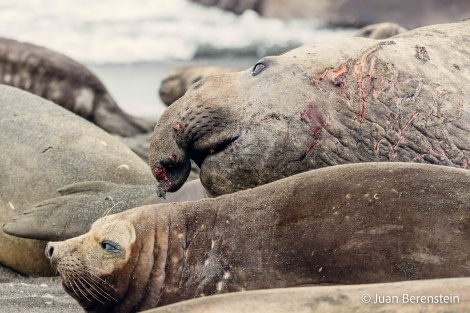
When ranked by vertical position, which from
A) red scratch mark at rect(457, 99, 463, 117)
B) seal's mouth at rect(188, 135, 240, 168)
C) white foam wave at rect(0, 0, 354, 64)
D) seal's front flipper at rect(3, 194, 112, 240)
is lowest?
white foam wave at rect(0, 0, 354, 64)

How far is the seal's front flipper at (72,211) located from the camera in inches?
223

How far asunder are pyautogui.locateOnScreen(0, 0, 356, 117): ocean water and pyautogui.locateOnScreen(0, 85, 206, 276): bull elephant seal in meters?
6.25

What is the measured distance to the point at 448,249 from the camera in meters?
3.45

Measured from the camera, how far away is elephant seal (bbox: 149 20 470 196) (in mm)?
4590

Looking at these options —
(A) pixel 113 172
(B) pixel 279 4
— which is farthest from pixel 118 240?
(B) pixel 279 4

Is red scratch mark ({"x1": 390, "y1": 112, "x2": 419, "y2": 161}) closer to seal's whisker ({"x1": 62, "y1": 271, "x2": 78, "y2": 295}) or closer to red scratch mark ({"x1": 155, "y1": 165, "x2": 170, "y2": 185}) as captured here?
red scratch mark ({"x1": 155, "y1": 165, "x2": 170, "y2": 185})

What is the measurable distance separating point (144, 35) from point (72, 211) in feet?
43.5

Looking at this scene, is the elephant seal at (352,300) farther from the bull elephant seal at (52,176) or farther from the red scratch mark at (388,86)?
the bull elephant seal at (52,176)

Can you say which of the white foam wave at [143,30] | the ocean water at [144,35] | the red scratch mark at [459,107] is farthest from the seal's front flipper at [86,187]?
the white foam wave at [143,30]

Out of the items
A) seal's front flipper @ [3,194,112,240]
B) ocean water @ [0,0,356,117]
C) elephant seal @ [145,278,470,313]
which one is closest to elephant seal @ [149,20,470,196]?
seal's front flipper @ [3,194,112,240]

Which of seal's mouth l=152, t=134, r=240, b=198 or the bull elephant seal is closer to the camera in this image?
seal's mouth l=152, t=134, r=240, b=198

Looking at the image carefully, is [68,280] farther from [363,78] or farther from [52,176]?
[52,176]

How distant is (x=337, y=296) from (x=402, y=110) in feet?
6.39

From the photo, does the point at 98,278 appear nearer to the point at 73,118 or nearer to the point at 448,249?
the point at 448,249
